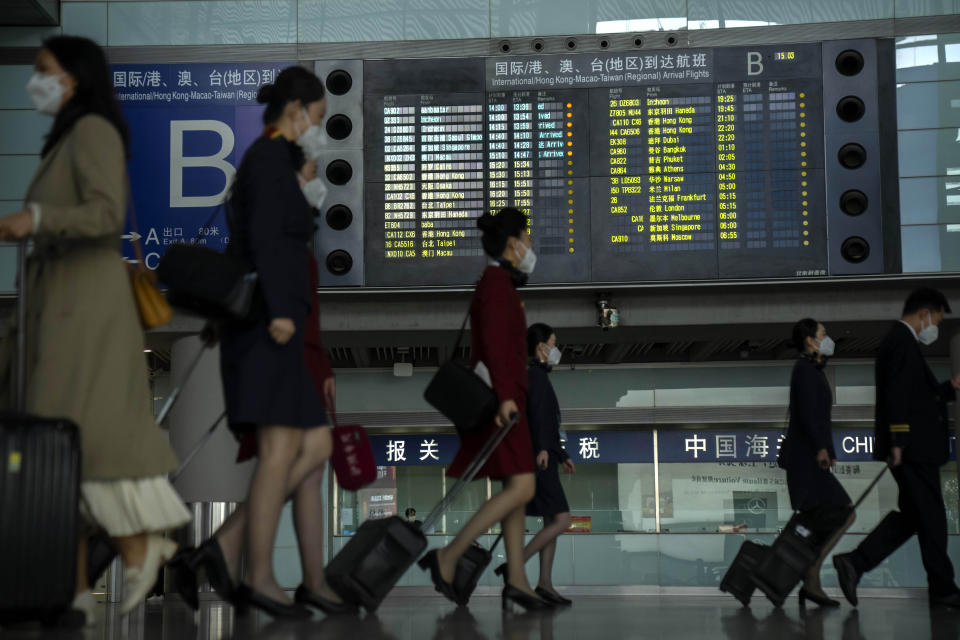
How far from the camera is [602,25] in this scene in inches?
318

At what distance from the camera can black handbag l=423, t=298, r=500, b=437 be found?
14.4 ft

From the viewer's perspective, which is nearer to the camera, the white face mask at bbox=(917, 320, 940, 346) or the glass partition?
the white face mask at bbox=(917, 320, 940, 346)

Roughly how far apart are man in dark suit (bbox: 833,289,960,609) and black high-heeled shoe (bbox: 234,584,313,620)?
3.31 m

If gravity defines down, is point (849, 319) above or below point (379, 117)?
below

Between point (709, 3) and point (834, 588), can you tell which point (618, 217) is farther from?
point (834, 588)

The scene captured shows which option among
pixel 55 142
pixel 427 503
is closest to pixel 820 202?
pixel 427 503

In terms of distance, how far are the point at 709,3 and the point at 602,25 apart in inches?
30.8

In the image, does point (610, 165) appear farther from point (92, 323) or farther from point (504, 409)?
point (92, 323)

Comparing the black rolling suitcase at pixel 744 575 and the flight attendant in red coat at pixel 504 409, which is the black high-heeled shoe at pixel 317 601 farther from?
the black rolling suitcase at pixel 744 575

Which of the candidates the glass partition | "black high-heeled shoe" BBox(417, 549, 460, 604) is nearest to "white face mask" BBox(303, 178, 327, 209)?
"black high-heeled shoe" BBox(417, 549, 460, 604)

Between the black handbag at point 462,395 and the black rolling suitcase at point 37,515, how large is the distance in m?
1.92

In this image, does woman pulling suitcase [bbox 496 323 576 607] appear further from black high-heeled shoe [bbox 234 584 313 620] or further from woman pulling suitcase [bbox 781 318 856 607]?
black high-heeled shoe [bbox 234 584 313 620]

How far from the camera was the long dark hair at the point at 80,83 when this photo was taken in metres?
3.02

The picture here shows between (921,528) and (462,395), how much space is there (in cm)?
253
